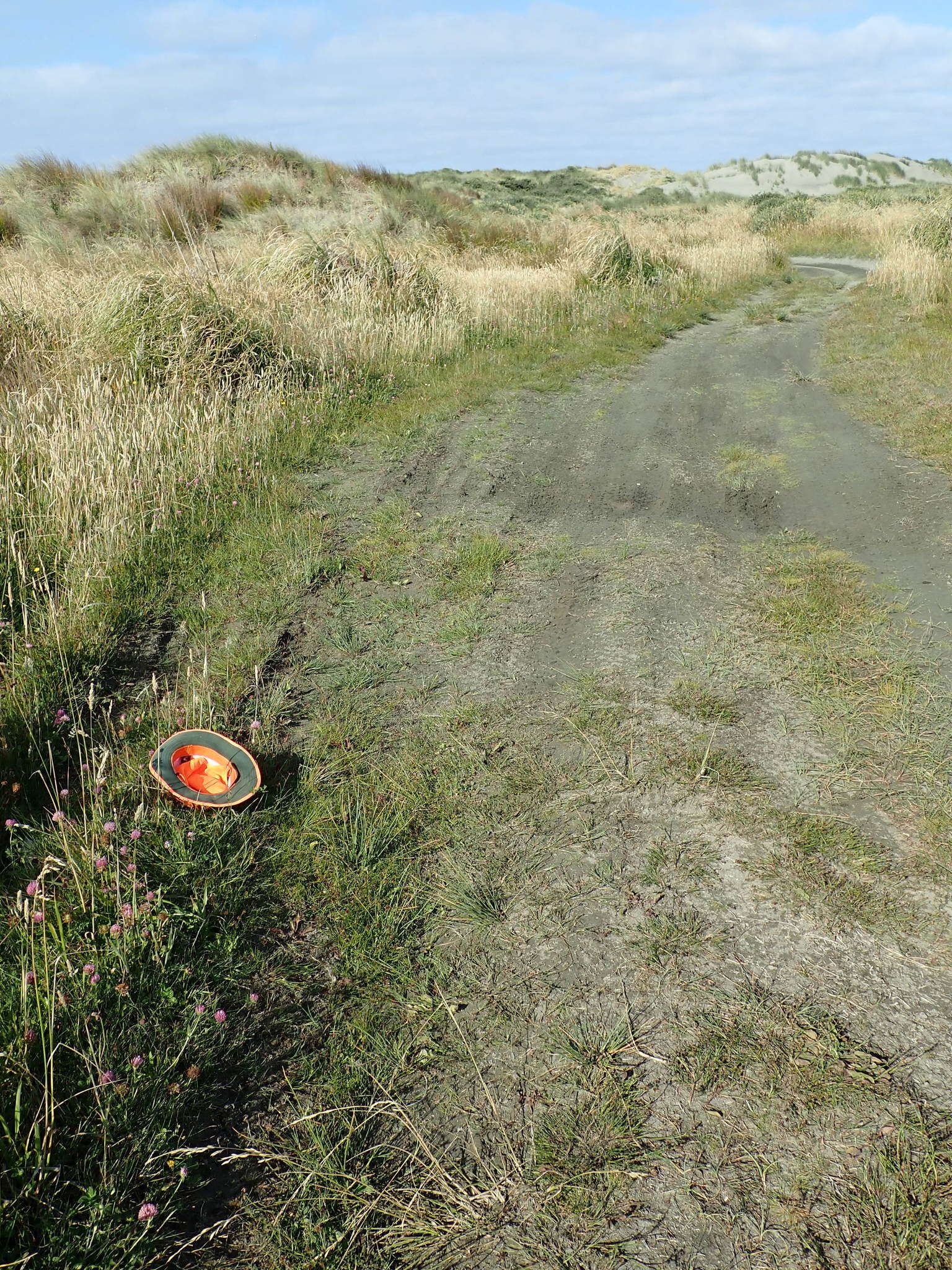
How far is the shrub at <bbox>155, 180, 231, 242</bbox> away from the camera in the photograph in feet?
50.8

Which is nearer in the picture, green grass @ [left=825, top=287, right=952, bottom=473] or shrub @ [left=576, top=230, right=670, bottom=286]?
green grass @ [left=825, top=287, right=952, bottom=473]

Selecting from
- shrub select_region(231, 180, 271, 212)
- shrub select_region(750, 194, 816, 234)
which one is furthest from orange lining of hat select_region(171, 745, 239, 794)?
shrub select_region(750, 194, 816, 234)

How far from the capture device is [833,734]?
360cm

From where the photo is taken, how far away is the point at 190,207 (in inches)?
645

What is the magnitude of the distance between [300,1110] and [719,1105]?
1.10 metres

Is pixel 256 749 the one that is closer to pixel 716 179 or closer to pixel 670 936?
pixel 670 936

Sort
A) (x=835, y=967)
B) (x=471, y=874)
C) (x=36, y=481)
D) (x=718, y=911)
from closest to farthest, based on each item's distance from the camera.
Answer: (x=835, y=967) → (x=718, y=911) → (x=471, y=874) → (x=36, y=481)

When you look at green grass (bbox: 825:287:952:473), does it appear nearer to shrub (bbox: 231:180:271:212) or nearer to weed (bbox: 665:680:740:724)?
weed (bbox: 665:680:740:724)

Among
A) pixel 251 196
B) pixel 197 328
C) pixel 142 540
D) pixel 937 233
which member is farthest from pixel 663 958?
pixel 251 196

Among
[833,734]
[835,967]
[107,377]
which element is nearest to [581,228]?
[107,377]

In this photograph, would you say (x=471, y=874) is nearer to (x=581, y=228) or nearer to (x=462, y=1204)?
(x=462, y=1204)

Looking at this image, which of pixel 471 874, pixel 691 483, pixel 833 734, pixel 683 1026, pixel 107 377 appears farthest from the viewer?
pixel 107 377

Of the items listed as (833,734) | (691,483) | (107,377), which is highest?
(107,377)

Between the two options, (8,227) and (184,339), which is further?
(8,227)
